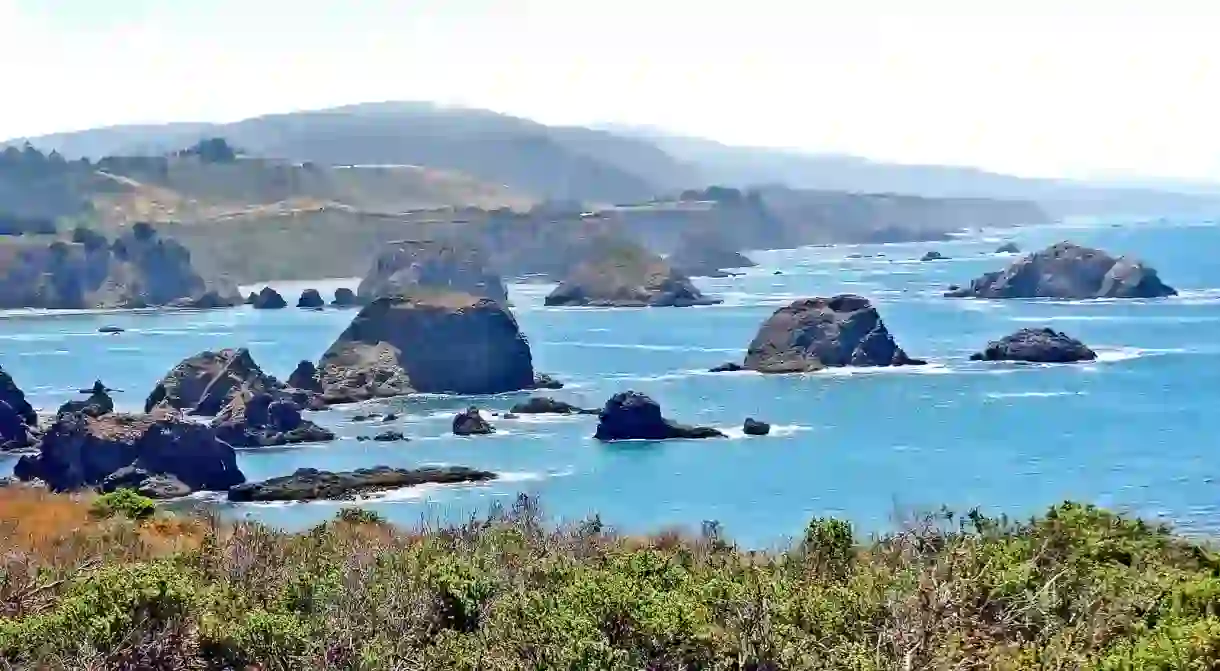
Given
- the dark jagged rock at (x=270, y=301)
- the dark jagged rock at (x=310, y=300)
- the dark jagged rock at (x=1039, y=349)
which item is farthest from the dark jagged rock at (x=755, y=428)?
the dark jagged rock at (x=270, y=301)

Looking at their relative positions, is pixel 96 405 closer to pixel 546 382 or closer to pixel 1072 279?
pixel 546 382

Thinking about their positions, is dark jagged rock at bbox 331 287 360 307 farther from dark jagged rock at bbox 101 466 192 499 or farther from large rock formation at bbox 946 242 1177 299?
dark jagged rock at bbox 101 466 192 499

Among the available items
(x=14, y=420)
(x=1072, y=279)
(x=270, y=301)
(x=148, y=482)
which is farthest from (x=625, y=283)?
(x=148, y=482)

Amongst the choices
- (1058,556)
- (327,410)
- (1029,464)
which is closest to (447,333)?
(327,410)

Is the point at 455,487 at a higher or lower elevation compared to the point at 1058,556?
lower

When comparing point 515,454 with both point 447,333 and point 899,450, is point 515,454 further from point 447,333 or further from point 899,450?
point 447,333

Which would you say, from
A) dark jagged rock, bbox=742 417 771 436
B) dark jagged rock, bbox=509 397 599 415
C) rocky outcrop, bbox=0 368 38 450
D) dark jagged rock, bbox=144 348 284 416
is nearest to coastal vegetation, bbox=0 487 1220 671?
dark jagged rock, bbox=742 417 771 436
